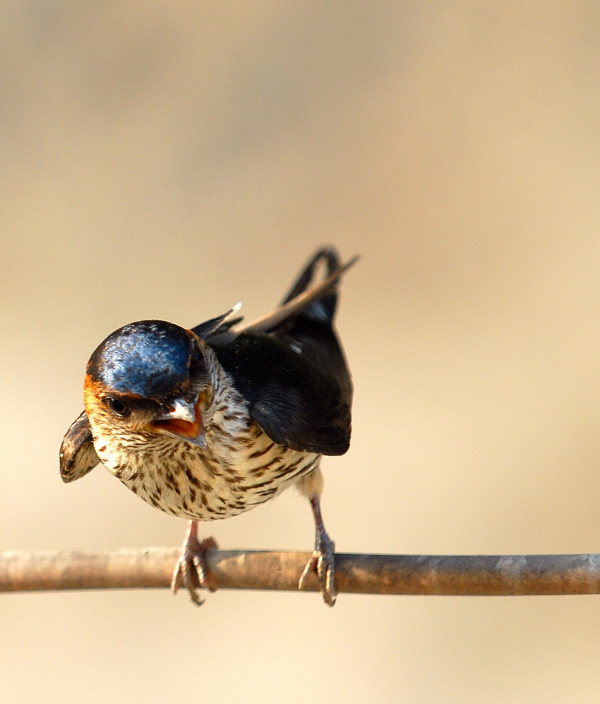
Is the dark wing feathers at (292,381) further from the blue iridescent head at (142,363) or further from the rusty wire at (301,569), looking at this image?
the blue iridescent head at (142,363)

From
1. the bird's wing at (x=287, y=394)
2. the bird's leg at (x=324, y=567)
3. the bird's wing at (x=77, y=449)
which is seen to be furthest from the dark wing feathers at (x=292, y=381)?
the bird's wing at (x=77, y=449)

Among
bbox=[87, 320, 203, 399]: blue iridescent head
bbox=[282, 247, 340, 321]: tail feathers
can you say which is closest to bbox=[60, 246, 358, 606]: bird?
bbox=[87, 320, 203, 399]: blue iridescent head

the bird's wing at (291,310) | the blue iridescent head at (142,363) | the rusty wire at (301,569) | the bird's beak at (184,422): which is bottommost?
the rusty wire at (301,569)

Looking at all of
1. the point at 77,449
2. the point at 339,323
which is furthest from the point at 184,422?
the point at 339,323

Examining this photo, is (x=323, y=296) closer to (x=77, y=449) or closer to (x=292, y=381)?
(x=292, y=381)

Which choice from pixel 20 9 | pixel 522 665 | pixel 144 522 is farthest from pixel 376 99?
pixel 522 665

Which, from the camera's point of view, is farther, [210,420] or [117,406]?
[210,420]

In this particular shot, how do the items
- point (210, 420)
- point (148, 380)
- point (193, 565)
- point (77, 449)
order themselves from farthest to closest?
1. point (193, 565)
2. point (77, 449)
3. point (210, 420)
4. point (148, 380)
